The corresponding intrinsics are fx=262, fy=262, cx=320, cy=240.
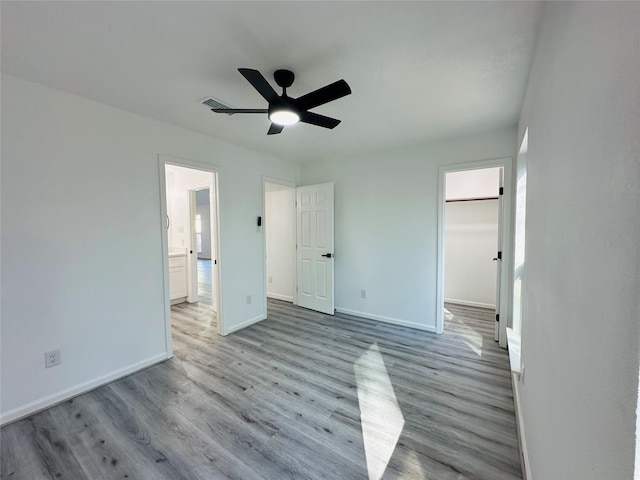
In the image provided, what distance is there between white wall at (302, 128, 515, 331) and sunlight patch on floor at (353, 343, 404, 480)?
1176 millimetres

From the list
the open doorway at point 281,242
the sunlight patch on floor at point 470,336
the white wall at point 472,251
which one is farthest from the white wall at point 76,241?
the white wall at point 472,251

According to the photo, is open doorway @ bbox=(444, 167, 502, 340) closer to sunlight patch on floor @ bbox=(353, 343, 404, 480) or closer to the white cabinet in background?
sunlight patch on floor @ bbox=(353, 343, 404, 480)

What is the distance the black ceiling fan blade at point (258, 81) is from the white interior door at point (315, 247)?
2.38 m

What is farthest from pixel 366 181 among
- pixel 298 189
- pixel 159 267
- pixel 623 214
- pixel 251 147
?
pixel 623 214

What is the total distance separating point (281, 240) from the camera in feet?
16.3

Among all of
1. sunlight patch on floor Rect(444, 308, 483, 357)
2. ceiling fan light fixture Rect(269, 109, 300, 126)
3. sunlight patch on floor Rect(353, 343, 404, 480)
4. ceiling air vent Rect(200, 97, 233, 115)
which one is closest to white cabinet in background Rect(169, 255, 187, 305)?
ceiling air vent Rect(200, 97, 233, 115)

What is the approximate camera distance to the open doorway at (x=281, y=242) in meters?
4.74

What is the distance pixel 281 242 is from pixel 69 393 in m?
3.35

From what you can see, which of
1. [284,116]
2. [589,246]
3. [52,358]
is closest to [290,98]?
[284,116]

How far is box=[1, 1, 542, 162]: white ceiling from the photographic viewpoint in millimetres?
1354

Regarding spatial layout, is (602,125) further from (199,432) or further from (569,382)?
(199,432)

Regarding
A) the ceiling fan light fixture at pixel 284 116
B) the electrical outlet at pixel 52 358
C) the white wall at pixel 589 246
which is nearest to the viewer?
the white wall at pixel 589 246

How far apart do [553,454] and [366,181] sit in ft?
11.1

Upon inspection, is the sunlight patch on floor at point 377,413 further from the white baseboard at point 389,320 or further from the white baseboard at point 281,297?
the white baseboard at point 281,297
